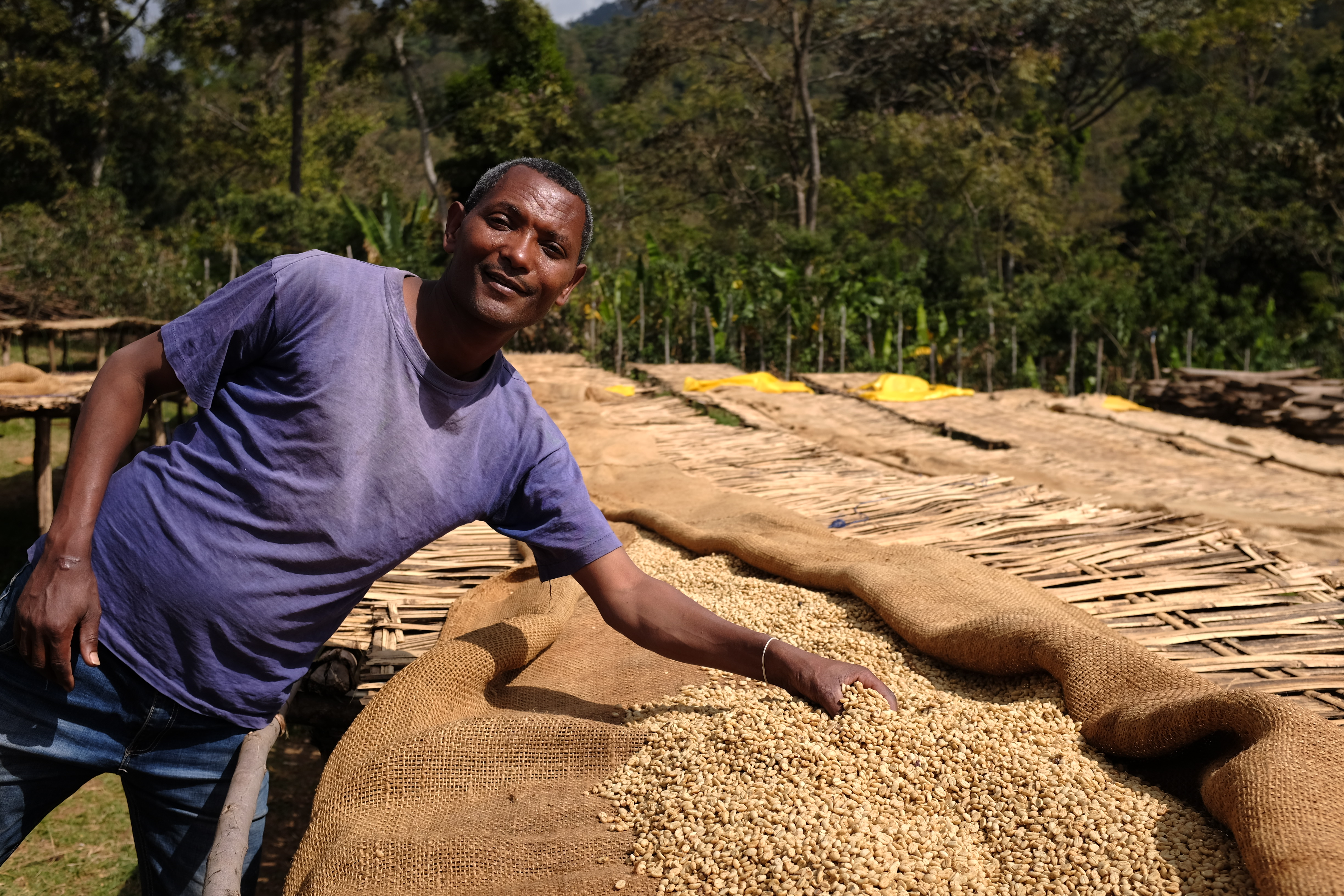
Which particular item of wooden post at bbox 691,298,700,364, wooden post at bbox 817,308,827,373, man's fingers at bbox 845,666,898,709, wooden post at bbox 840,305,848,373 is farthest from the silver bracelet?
wooden post at bbox 691,298,700,364

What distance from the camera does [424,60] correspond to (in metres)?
22.2

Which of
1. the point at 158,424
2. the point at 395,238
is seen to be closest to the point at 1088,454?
the point at 158,424

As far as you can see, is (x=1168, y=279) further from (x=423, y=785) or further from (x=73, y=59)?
(x=73, y=59)

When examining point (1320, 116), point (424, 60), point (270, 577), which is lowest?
point (270, 577)

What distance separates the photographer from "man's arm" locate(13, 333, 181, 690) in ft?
4.03

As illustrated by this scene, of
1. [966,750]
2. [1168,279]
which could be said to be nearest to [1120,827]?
[966,750]

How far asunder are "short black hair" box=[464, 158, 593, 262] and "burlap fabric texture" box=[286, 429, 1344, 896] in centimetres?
82

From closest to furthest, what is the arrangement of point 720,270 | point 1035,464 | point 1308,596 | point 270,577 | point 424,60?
point 270,577 < point 1308,596 < point 1035,464 < point 720,270 < point 424,60

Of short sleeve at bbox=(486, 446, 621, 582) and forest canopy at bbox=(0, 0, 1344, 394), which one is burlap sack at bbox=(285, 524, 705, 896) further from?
forest canopy at bbox=(0, 0, 1344, 394)

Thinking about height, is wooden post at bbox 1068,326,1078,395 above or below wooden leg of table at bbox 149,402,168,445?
above

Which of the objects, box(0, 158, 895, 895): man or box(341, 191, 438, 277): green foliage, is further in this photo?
box(341, 191, 438, 277): green foliage

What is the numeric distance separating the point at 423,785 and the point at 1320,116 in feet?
57.7

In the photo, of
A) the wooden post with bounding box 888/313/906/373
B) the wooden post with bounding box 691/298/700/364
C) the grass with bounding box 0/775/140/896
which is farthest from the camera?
the wooden post with bounding box 691/298/700/364

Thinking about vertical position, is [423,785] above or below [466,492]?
below
